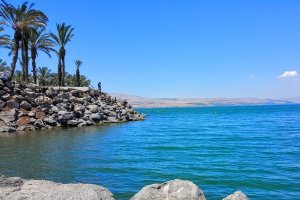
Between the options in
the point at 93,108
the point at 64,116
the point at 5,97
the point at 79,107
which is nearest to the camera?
the point at 5,97

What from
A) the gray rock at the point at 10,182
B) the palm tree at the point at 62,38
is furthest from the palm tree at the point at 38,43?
the gray rock at the point at 10,182

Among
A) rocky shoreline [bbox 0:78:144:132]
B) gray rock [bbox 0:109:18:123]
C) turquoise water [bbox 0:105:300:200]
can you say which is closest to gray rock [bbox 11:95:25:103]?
A: rocky shoreline [bbox 0:78:144:132]

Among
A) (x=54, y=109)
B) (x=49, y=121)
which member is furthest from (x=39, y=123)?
(x=54, y=109)

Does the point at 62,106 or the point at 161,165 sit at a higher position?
the point at 62,106

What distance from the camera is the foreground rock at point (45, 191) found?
30.5ft

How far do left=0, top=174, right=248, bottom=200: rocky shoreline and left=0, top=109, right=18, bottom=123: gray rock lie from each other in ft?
119

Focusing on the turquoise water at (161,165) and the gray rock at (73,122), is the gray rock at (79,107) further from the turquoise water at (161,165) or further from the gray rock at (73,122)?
the turquoise water at (161,165)

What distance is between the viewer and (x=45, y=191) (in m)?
9.66

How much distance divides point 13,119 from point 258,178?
34.0 metres

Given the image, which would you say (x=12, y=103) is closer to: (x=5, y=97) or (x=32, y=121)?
(x=5, y=97)

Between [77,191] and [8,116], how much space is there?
1503 inches

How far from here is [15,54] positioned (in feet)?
170

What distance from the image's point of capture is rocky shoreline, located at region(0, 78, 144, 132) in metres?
45.7

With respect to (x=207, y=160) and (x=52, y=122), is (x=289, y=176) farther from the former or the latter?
(x=52, y=122)
